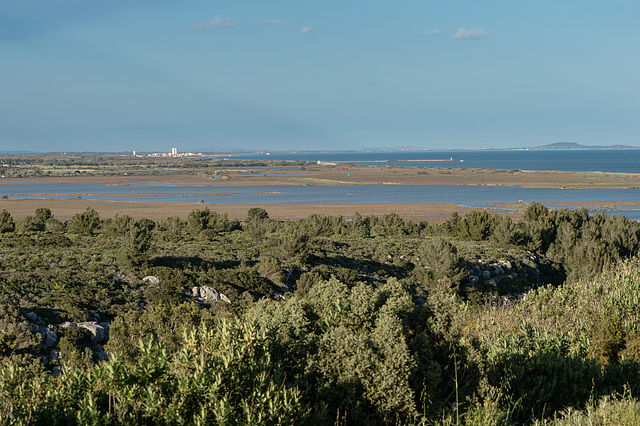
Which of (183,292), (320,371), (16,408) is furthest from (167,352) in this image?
(183,292)

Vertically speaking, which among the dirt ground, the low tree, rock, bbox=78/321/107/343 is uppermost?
the low tree

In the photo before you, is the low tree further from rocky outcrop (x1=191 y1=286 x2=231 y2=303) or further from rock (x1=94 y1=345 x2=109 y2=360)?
rock (x1=94 y1=345 x2=109 y2=360)

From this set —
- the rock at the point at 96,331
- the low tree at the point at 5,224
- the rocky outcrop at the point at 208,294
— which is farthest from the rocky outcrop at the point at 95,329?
the low tree at the point at 5,224

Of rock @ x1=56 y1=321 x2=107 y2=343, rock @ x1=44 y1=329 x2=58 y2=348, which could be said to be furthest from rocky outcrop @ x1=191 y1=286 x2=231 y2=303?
rock @ x1=44 y1=329 x2=58 y2=348

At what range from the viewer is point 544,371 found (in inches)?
333

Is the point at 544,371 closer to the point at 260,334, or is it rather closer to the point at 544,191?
the point at 260,334

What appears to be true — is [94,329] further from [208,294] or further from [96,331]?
[208,294]

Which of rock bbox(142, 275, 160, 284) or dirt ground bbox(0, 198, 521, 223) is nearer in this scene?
rock bbox(142, 275, 160, 284)

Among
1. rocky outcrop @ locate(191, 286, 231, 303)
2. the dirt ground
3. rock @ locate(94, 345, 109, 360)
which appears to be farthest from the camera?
the dirt ground

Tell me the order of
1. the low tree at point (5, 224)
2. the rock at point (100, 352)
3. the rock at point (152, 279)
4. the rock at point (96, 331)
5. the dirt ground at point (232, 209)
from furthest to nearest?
the dirt ground at point (232, 209)
the low tree at point (5, 224)
the rock at point (152, 279)
the rock at point (96, 331)
the rock at point (100, 352)

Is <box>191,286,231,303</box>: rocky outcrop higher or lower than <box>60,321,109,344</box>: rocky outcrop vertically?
lower

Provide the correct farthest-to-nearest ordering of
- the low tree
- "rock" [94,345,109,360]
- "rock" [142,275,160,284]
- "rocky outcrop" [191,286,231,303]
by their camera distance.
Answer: the low tree
"rock" [142,275,160,284]
"rocky outcrop" [191,286,231,303]
"rock" [94,345,109,360]

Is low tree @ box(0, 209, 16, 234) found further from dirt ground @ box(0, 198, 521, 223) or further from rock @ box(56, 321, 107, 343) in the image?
rock @ box(56, 321, 107, 343)

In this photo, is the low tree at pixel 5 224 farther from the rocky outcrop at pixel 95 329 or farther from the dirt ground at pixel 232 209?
the rocky outcrop at pixel 95 329
